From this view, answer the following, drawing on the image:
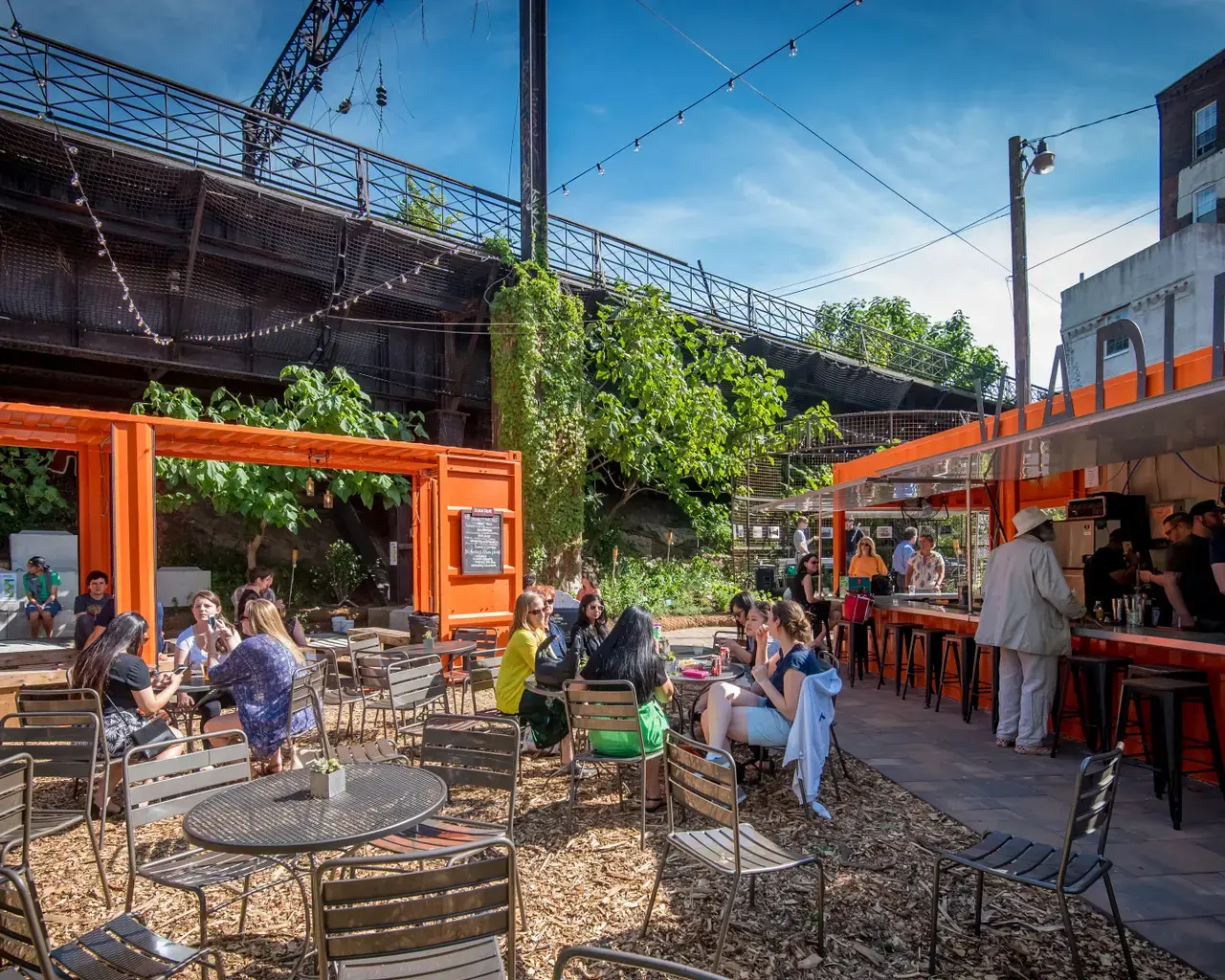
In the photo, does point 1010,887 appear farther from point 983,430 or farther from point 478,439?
point 478,439

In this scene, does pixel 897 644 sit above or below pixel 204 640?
below

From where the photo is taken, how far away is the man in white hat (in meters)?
6.05

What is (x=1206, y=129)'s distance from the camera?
2455 centimetres

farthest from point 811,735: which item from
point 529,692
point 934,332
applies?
point 934,332

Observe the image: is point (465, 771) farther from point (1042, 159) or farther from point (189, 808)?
point (1042, 159)

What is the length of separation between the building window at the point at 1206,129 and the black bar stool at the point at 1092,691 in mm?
26025

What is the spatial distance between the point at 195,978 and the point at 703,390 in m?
14.9

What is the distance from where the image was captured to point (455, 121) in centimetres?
1495

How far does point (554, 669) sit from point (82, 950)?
9.90 feet

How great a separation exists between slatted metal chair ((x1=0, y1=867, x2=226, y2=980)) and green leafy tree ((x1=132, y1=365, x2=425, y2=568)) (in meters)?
9.58

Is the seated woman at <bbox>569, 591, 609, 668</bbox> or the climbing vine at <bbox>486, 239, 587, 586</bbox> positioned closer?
the seated woman at <bbox>569, 591, 609, 668</bbox>

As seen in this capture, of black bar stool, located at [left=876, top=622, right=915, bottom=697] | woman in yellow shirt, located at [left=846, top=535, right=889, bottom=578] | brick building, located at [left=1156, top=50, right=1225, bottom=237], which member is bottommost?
black bar stool, located at [left=876, top=622, right=915, bottom=697]

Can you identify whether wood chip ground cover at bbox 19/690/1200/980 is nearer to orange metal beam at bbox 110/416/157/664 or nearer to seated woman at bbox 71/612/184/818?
seated woman at bbox 71/612/184/818

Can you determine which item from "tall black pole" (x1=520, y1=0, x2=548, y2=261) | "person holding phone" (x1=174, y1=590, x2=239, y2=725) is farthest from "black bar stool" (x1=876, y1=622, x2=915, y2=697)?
"tall black pole" (x1=520, y1=0, x2=548, y2=261)
